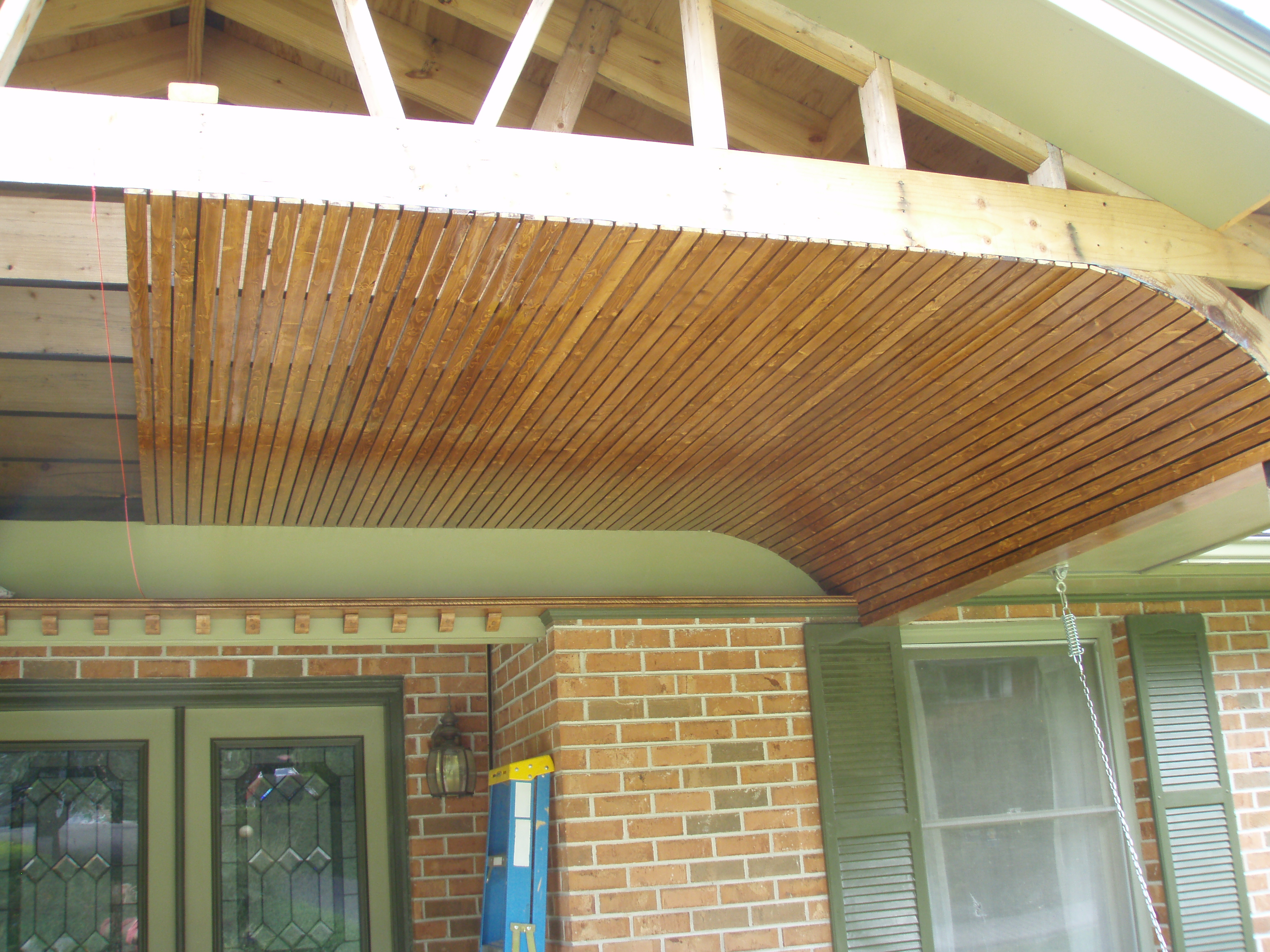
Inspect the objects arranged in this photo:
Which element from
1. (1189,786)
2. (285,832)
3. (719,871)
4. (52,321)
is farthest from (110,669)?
(1189,786)

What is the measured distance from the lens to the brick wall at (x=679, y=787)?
12.4 ft

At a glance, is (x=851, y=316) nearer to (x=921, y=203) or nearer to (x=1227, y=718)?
(x=921, y=203)

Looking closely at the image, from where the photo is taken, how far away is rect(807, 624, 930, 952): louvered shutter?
13.1 ft

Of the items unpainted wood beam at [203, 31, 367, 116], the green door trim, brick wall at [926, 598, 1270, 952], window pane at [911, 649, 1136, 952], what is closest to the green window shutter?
brick wall at [926, 598, 1270, 952]

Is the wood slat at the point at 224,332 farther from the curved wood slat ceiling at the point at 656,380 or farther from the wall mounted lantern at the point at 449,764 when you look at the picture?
the wall mounted lantern at the point at 449,764

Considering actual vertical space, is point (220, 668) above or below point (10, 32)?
below

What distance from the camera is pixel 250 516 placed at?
3936mm

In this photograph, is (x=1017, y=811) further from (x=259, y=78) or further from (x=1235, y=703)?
(x=259, y=78)

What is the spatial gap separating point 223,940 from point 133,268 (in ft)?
10.1

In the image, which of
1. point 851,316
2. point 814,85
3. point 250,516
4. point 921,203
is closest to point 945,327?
point 851,316

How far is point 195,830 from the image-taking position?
4.20 m

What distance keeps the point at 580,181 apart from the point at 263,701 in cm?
311

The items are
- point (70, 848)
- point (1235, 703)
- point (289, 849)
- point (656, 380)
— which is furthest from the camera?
point (1235, 703)

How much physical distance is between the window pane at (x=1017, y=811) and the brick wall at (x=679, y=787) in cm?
66
